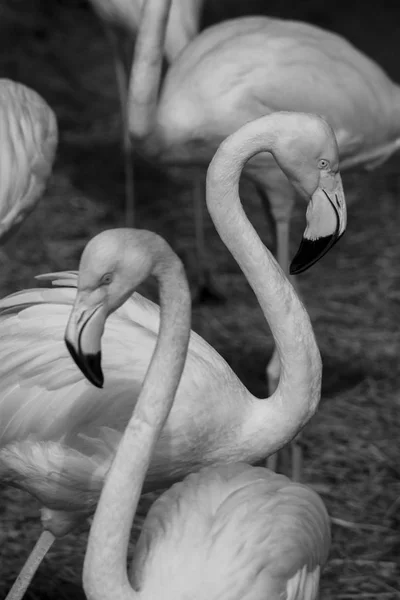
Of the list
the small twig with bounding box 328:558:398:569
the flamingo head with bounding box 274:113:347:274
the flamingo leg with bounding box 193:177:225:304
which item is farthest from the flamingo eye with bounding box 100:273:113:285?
the flamingo leg with bounding box 193:177:225:304

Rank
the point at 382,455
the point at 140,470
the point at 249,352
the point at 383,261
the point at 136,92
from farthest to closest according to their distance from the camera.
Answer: the point at 383,261 → the point at 249,352 → the point at 382,455 → the point at 136,92 → the point at 140,470

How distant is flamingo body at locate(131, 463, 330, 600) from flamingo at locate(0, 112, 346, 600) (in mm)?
189

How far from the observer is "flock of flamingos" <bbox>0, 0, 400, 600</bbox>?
8.12 feet

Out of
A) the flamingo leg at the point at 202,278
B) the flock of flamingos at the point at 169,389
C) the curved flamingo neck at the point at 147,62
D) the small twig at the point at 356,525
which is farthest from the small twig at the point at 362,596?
the flamingo leg at the point at 202,278

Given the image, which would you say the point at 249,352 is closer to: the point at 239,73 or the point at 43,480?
the point at 239,73

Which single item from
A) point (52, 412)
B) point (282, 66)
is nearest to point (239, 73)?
point (282, 66)

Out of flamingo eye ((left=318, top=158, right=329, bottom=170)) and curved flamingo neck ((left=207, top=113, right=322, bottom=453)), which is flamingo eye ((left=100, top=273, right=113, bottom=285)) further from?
flamingo eye ((left=318, top=158, right=329, bottom=170))

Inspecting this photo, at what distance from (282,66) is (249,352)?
1478 millimetres

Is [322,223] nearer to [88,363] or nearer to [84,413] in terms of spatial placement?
[84,413]

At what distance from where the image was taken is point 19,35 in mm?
8758

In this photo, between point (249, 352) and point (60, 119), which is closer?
point (249, 352)

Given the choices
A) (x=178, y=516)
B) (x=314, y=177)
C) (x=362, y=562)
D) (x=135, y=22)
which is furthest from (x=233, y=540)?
(x=135, y=22)

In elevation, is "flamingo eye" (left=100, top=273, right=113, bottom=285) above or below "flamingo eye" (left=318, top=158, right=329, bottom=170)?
above

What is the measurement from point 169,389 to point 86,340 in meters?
0.26
